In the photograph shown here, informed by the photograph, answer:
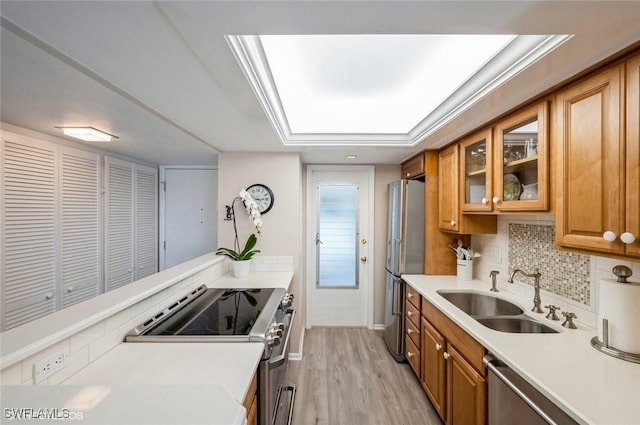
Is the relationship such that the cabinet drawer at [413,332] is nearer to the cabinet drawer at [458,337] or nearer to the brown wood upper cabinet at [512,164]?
the cabinet drawer at [458,337]

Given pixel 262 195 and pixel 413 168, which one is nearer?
pixel 262 195

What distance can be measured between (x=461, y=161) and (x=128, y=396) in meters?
2.43

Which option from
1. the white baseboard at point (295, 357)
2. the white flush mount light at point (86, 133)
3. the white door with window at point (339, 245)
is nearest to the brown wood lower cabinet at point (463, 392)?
the white baseboard at point (295, 357)

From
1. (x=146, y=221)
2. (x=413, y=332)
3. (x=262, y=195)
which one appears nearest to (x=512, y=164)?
(x=413, y=332)

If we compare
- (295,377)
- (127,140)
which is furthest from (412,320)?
(127,140)

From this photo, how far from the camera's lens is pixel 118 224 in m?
2.87

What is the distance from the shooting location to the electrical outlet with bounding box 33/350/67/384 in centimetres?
88

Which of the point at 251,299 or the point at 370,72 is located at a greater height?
the point at 370,72

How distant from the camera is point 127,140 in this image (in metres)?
2.37

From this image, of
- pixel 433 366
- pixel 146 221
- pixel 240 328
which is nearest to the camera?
pixel 240 328

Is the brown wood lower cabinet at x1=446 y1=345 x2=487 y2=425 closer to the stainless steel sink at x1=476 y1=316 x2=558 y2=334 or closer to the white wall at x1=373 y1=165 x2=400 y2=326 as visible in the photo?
the stainless steel sink at x1=476 y1=316 x2=558 y2=334

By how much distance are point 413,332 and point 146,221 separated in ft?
10.9

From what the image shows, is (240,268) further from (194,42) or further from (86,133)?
(194,42)

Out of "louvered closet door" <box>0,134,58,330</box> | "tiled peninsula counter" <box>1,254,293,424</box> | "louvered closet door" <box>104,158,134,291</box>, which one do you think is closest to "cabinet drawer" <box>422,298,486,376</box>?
"tiled peninsula counter" <box>1,254,293,424</box>
